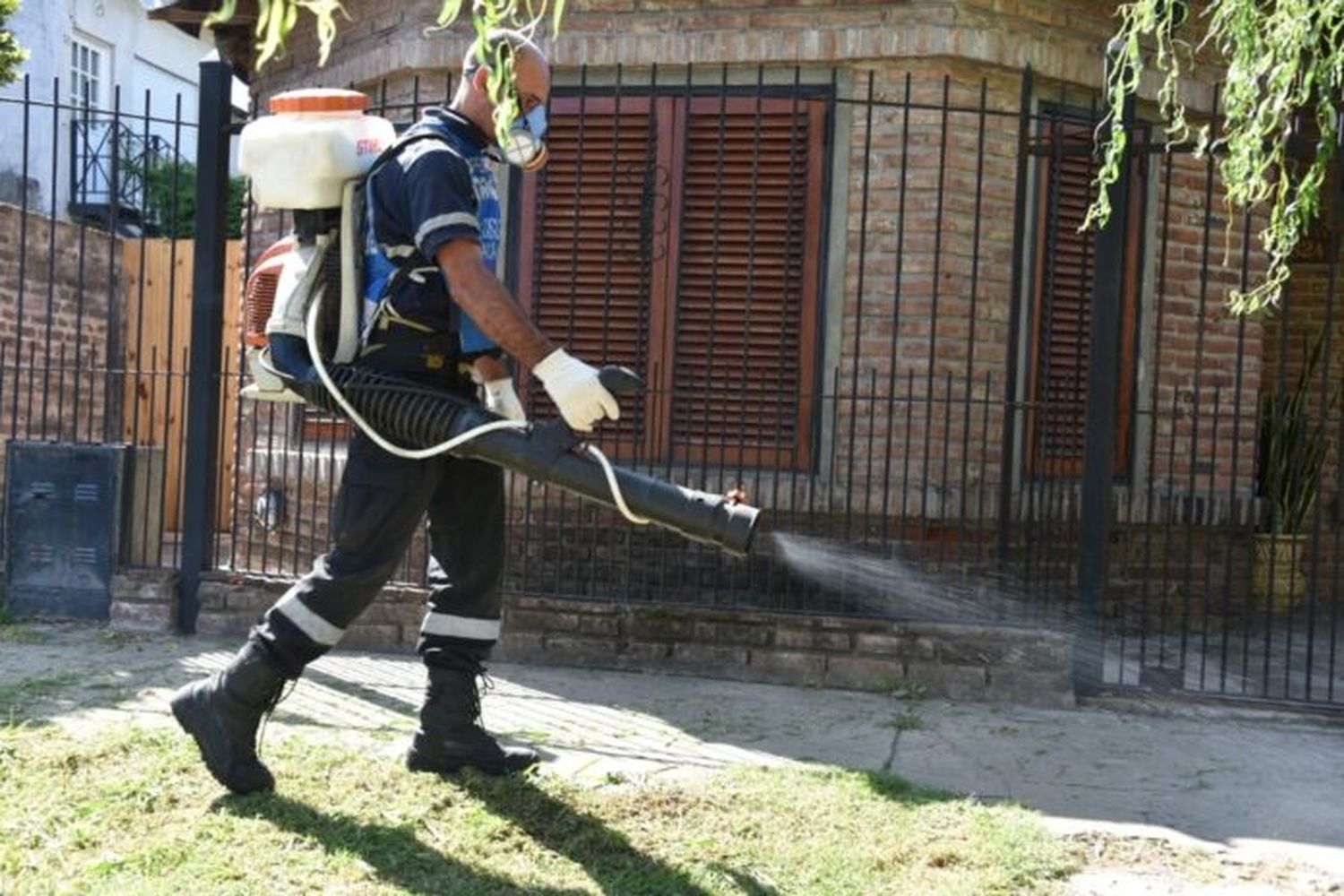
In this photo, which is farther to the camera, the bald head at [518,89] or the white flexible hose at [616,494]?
the bald head at [518,89]

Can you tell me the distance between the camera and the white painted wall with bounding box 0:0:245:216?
19.2 metres

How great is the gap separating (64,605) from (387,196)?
413 centimetres

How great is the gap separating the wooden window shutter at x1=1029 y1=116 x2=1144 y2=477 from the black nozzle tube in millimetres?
3752

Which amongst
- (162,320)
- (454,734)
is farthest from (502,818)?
(162,320)

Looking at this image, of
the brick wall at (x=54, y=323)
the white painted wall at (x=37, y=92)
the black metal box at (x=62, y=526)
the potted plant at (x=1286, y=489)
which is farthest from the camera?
the white painted wall at (x=37, y=92)

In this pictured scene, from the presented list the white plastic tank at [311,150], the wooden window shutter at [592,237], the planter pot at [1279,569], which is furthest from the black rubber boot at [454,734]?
the planter pot at [1279,569]

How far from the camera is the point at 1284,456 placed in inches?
377

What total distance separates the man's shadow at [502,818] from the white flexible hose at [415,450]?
0.91m

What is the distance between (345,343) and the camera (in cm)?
442

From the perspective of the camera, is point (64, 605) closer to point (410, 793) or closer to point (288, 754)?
point (288, 754)

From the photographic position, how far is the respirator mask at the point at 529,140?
14.5 ft

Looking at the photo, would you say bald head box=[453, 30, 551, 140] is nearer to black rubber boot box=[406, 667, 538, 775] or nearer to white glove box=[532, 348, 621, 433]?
white glove box=[532, 348, 621, 433]

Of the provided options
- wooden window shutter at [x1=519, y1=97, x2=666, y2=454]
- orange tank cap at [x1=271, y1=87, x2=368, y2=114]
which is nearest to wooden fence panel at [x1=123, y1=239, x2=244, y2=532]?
wooden window shutter at [x1=519, y1=97, x2=666, y2=454]

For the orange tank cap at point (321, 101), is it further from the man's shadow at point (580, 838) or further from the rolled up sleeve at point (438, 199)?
the man's shadow at point (580, 838)
